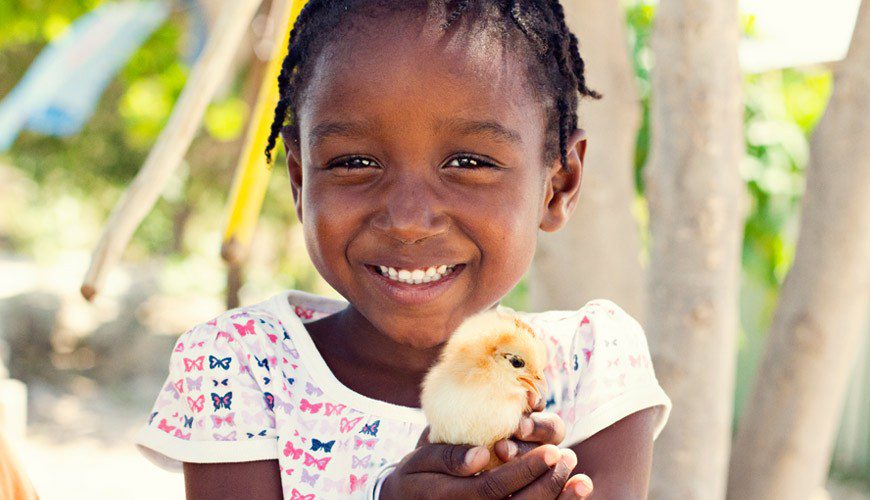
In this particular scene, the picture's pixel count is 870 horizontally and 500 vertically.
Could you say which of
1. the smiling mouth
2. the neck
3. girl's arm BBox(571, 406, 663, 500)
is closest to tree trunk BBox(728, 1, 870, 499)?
girl's arm BBox(571, 406, 663, 500)

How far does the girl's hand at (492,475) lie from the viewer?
1.12 meters

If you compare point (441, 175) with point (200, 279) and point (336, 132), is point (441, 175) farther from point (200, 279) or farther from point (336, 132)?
point (200, 279)

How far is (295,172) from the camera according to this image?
1.73 meters

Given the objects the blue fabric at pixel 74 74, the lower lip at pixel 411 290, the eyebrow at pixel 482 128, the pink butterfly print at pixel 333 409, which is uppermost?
the blue fabric at pixel 74 74

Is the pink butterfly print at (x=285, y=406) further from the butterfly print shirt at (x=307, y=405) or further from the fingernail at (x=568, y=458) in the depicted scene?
the fingernail at (x=568, y=458)

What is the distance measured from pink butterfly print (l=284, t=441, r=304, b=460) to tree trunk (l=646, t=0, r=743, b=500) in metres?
0.94

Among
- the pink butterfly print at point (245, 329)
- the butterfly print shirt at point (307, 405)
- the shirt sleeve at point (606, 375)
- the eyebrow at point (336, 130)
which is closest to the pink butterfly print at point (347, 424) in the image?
the butterfly print shirt at point (307, 405)

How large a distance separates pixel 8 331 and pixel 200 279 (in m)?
2.35

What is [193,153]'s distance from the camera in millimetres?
9531

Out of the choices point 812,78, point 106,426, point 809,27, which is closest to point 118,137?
point 106,426

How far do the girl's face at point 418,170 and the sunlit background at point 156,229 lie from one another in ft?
8.48

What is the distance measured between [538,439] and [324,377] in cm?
55

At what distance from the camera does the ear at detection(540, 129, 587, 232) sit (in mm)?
1702

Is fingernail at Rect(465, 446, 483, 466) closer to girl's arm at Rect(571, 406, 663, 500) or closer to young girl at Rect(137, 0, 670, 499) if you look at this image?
young girl at Rect(137, 0, 670, 499)
